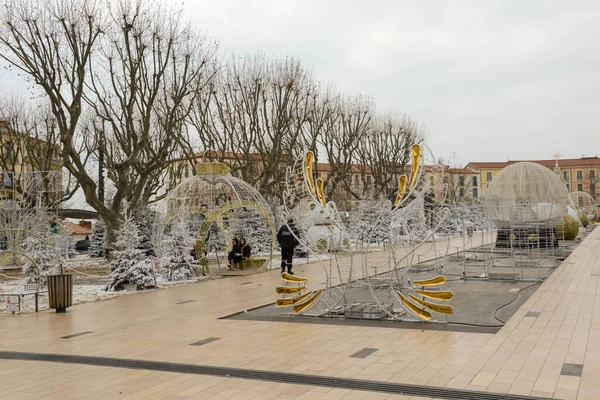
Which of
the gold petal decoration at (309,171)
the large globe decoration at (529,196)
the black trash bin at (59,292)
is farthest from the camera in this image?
the large globe decoration at (529,196)

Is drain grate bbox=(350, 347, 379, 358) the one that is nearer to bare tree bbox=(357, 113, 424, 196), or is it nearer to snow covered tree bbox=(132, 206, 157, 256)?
snow covered tree bbox=(132, 206, 157, 256)

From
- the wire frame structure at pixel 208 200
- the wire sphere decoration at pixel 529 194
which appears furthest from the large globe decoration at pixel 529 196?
the wire frame structure at pixel 208 200

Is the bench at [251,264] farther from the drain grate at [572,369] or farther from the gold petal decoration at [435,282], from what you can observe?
the drain grate at [572,369]

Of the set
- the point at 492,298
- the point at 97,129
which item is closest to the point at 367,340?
the point at 492,298

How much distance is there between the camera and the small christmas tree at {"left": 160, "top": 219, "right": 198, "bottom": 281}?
54.4ft

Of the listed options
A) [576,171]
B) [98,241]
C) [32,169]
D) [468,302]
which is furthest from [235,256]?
[576,171]

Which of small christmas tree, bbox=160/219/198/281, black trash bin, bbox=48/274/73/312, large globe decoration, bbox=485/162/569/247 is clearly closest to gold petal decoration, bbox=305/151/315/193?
black trash bin, bbox=48/274/73/312

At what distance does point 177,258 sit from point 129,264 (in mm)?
2185

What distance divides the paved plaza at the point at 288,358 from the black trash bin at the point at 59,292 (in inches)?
19.5

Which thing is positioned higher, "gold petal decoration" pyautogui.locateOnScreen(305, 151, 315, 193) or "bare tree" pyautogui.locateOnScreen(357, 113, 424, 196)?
"bare tree" pyautogui.locateOnScreen(357, 113, 424, 196)

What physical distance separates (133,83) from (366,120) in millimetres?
21559

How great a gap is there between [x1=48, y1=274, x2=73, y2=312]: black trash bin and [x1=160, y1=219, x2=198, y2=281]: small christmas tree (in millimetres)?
5043

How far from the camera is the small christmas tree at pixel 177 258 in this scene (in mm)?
16594

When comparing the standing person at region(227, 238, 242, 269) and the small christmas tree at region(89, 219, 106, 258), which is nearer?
the standing person at region(227, 238, 242, 269)
